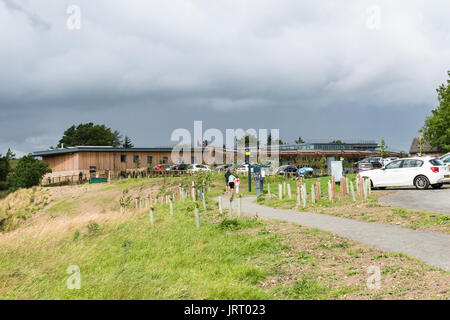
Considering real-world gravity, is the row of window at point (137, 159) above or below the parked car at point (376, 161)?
above

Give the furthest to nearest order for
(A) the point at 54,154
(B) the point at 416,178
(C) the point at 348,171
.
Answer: (A) the point at 54,154 → (C) the point at 348,171 → (B) the point at 416,178

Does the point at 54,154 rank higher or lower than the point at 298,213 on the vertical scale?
higher

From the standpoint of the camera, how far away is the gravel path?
13745 millimetres

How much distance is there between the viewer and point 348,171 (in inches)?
1933

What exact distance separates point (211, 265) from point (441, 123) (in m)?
49.4

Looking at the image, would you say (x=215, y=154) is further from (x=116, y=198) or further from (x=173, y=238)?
(x=173, y=238)

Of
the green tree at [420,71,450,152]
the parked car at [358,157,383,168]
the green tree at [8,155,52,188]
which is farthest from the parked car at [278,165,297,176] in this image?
the green tree at [8,155,52,188]

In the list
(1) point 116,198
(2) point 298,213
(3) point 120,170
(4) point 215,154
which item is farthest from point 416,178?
(4) point 215,154

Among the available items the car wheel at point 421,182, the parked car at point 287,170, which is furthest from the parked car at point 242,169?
the car wheel at point 421,182

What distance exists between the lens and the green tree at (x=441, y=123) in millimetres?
48588

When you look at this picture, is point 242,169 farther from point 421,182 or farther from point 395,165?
point 421,182

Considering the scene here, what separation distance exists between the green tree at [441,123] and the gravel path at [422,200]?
3354 cm

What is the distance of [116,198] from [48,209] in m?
6.19

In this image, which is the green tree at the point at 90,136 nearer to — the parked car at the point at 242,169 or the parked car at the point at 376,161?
the parked car at the point at 242,169
